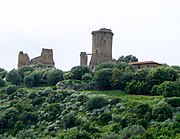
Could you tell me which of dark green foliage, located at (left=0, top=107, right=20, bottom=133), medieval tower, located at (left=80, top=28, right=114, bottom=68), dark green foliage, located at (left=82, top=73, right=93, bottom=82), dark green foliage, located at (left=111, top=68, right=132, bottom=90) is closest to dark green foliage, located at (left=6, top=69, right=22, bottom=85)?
dark green foliage, located at (left=82, top=73, right=93, bottom=82)

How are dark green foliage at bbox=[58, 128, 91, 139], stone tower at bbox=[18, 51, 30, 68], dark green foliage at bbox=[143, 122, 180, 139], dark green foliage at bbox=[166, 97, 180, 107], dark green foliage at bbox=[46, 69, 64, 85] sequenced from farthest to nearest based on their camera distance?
stone tower at bbox=[18, 51, 30, 68]
dark green foliage at bbox=[46, 69, 64, 85]
dark green foliage at bbox=[166, 97, 180, 107]
dark green foliage at bbox=[58, 128, 91, 139]
dark green foliage at bbox=[143, 122, 180, 139]

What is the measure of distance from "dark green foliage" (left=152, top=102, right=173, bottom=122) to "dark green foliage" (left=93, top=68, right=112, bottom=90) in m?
23.3

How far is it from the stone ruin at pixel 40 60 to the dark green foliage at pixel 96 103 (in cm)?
3756

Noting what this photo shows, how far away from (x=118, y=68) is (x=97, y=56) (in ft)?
42.9

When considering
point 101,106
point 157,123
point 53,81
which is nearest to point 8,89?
point 53,81

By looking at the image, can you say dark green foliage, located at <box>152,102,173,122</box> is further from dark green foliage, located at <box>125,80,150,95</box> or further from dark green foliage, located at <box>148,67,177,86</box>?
dark green foliage, located at <box>148,67,177,86</box>

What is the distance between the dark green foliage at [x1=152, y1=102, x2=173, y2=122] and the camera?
216 feet

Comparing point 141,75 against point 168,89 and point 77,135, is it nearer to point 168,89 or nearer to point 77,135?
point 168,89

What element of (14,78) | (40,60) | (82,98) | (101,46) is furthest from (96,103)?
(40,60)

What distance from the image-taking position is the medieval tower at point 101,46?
4213 inches

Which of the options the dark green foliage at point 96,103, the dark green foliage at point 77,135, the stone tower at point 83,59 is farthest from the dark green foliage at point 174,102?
the stone tower at point 83,59

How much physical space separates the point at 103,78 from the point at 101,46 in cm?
1802

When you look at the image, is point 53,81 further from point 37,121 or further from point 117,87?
point 37,121

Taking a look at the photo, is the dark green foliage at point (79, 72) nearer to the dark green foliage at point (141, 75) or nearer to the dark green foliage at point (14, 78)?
the dark green foliage at point (14, 78)
